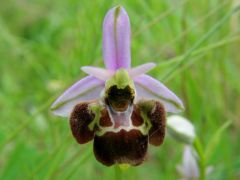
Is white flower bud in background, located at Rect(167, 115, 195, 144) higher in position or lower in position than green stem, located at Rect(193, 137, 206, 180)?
higher

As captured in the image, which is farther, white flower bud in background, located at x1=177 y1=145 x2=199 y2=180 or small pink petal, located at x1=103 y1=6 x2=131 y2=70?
white flower bud in background, located at x1=177 y1=145 x2=199 y2=180

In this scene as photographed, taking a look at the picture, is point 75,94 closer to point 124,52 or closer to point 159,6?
point 124,52

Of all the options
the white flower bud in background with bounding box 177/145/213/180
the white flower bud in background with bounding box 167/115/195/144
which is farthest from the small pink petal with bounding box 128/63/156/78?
the white flower bud in background with bounding box 177/145/213/180

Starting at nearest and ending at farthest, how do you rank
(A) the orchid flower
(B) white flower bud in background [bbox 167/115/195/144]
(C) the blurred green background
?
(A) the orchid flower, (B) white flower bud in background [bbox 167/115/195/144], (C) the blurred green background

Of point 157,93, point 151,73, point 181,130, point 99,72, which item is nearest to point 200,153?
point 181,130

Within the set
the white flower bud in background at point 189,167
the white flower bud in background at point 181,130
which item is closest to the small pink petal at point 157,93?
the white flower bud in background at point 181,130

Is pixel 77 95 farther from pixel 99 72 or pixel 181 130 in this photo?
pixel 181 130

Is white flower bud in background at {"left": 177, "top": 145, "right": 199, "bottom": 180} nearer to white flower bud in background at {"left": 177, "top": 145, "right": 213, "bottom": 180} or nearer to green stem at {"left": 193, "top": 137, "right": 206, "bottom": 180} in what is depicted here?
white flower bud in background at {"left": 177, "top": 145, "right": 213, "bottom": 180}
